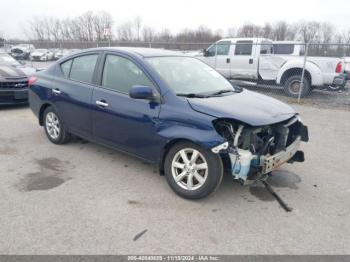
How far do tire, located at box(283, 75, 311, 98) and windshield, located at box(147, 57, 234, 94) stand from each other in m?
6.74

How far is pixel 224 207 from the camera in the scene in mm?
3324

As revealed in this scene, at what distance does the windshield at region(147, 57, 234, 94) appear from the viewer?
12.4 feet

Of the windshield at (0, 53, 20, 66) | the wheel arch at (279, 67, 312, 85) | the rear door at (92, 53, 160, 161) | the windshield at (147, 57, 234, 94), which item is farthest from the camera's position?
the wheel arch at (279, 67, 312, 85)

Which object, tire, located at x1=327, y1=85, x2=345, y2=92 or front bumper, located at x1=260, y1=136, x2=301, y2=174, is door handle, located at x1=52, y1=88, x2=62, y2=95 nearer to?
front bumper, located at x1=260, y1=136, x2=301, y2=174

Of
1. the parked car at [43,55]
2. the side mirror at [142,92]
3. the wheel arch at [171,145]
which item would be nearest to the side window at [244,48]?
the side mirror at [142,92]

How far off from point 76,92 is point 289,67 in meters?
8.06

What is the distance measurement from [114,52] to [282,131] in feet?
8.12

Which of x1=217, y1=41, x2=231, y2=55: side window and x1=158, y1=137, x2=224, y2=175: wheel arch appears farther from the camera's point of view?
x1=217, y1=41, x2=231, y2=55: side window

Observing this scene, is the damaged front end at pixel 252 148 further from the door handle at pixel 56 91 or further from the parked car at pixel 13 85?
the parked car at pixel 13 85

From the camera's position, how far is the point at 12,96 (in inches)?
297

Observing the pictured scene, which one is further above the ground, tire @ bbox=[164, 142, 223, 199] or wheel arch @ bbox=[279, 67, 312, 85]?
wheel arch @ bbox=[279, 67, 312, 85]

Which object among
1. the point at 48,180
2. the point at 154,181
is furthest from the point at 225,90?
the point at 48,180

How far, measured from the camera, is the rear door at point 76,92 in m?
4.40

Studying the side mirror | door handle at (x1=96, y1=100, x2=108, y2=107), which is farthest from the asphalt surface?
the side mirror
